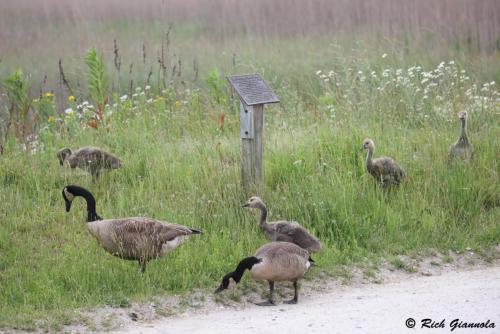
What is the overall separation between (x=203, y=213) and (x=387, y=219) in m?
1.90

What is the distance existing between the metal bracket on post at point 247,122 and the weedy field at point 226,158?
593 millimetres

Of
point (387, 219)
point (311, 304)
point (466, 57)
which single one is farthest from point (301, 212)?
point (466, 57)

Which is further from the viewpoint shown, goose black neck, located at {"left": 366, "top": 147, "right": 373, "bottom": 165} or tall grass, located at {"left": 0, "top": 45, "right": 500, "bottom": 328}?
goose black neck, located at {"left": 366, "top": 147, "right": 373, "bottom": 165}

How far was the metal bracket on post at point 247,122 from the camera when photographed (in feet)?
30.0

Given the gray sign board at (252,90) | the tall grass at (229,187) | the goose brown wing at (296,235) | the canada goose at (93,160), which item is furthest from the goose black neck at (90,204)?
the gray sign board at (252,90)

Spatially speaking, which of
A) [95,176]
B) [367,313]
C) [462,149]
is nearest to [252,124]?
[95,176]

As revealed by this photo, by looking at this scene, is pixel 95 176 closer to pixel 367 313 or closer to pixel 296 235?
pixel 296 235

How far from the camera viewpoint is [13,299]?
7348 mm

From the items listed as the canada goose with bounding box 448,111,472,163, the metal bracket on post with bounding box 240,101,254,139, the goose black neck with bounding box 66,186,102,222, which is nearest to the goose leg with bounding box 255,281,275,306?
the goose black neck with bounding box 66,186,102,222

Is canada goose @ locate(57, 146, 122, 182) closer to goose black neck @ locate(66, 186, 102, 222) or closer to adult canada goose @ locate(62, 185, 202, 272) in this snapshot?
goose black neck @ locate(66, 186, 102, 222)

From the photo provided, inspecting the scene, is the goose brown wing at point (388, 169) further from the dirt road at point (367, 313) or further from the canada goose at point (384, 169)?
the dirt road at point (367, 313)

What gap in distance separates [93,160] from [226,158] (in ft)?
5.02

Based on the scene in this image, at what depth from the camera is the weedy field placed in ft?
26.4

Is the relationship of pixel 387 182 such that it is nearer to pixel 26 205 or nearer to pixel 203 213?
pixel 203 213
